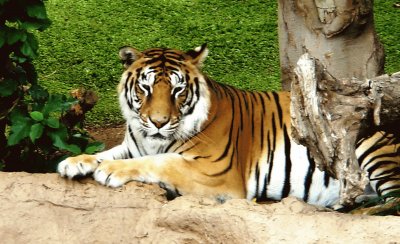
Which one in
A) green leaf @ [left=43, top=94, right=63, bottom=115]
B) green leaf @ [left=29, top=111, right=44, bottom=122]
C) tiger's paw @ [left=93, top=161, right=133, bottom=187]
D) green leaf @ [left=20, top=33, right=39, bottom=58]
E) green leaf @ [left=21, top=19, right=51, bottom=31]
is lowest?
tiger's paw @ [left=93, top=161, right=133, bottom=187]

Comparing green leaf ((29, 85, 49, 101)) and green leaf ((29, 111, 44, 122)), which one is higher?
green leaf ((29, 85, 49, 101))

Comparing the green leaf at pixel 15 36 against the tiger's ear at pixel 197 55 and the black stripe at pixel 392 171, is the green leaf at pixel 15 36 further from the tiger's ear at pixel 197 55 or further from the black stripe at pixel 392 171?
the black stripe at pixel 392 171

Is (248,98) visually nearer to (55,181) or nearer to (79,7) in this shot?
(55,181)

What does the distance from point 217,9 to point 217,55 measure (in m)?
1.00

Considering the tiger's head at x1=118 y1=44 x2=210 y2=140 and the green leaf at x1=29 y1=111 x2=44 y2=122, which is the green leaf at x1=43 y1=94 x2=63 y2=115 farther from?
the tiger's head at x1=118 y1=44 x2=210 y2=140

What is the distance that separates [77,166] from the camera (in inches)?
181

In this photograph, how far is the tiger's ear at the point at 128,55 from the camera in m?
5.33

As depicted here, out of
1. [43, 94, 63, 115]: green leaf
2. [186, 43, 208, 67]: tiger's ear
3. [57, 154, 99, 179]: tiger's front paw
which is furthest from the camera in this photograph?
[186, 43, 208, 67]: tiger's ear

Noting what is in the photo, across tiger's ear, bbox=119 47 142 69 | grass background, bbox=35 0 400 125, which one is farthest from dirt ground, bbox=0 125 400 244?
grass background, bbox=35 0 400 125

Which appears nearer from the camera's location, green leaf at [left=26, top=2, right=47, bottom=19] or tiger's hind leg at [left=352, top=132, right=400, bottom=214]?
green leaf at [left=26, top=2, right=47, bottom=19]

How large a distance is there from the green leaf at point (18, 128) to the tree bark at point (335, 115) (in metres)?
1.80

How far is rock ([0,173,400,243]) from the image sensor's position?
11.9 ft

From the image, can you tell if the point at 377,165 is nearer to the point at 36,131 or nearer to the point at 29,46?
the point at 36,131

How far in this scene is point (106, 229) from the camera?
13.7 ft
